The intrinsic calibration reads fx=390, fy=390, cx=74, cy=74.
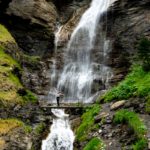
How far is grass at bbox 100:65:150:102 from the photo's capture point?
82.7ft

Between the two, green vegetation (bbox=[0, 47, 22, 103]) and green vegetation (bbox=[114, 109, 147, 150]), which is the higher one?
green vegetation (bbox=[0, 47, 22, 103])

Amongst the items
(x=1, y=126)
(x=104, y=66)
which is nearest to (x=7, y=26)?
(x=104, y=66)

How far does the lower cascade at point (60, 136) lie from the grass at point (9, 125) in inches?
66.5

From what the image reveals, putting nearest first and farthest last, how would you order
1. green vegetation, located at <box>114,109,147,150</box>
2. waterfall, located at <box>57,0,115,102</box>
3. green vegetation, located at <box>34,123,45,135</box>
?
1. green vegetation, located at <box>114,109,147,150</box>
2. green vegetation, located at <box>34,123,45,135</box>
3. waterfall, located at <box>57,0,115,102</box>

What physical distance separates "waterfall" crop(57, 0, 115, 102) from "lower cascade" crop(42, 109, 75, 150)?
7.32 meters

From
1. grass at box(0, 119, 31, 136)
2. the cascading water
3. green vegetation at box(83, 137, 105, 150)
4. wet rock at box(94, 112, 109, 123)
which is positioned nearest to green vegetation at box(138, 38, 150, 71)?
wet rock at box(94, 112, 109, 123)

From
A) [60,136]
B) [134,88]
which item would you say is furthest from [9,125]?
[134,88]

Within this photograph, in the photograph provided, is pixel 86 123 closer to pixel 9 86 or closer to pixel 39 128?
pixel 39 128

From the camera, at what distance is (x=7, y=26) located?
42250 millimetres

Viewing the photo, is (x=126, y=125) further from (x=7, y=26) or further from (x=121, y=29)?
(x=7, y=26)

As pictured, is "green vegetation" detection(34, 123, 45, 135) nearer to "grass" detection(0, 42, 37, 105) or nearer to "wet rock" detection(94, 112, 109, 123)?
"grass" detection(0, 42, 37, 105)

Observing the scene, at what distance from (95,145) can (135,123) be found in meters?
2.57

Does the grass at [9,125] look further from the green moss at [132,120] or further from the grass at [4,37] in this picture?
the grass at [4,37]

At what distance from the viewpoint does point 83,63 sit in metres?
39.2
